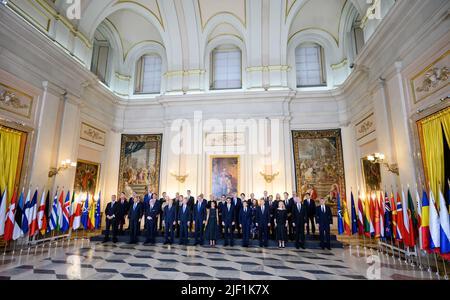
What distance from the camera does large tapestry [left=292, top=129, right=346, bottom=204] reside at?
1005cm

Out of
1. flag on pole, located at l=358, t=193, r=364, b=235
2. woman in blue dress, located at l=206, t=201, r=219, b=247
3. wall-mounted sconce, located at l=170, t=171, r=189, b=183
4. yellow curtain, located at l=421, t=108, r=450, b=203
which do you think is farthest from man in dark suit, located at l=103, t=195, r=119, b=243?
yellow curtain, located at l=421, t=108, r=450, b=203

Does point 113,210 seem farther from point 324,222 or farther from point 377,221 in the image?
point 377,221

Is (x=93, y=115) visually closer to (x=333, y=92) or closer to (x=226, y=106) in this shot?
(x=226, y=106)

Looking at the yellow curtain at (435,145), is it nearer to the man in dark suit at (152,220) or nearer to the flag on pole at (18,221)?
the man in dark suit at (152,220)

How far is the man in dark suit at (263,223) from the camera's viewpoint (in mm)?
7207

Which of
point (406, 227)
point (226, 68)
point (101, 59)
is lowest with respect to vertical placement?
point (406, 227)

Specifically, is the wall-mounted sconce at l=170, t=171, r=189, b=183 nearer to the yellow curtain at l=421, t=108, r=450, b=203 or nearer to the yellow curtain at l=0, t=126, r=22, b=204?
the yellow curtain at l=0, t=126, r=22, b=204

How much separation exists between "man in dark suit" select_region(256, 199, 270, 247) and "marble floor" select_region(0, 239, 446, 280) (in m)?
0.60

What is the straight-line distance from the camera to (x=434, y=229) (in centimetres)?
455

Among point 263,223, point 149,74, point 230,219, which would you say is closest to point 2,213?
point 230,219

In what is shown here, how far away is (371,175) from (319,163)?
2101 mm

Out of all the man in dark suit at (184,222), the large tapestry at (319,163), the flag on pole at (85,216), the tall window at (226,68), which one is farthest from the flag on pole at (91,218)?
the large tapestry at (319,163)

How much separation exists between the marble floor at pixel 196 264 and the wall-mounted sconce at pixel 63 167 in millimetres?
2102

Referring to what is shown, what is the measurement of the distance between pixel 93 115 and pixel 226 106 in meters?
5.45
